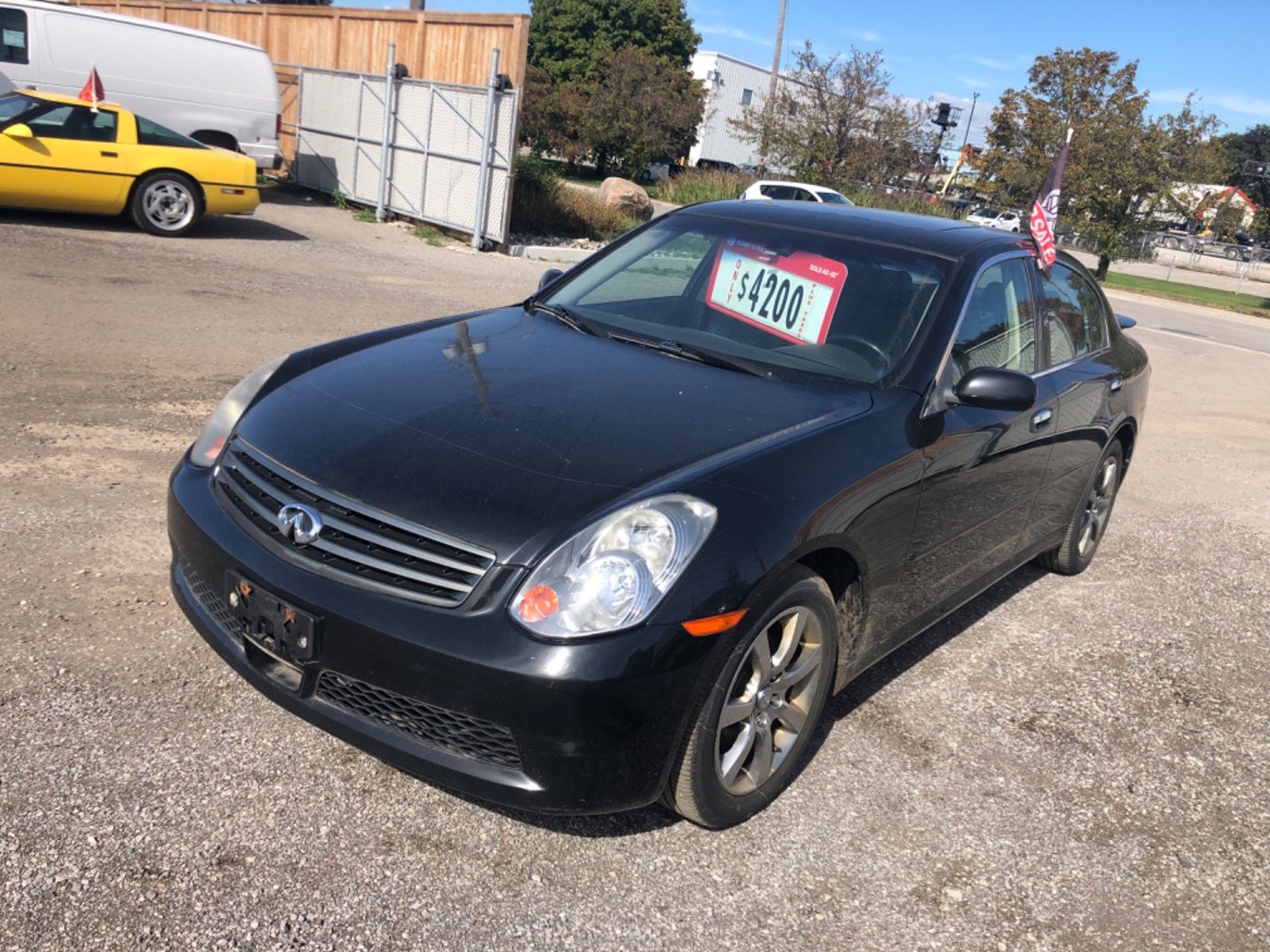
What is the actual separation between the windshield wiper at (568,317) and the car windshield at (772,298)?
0.01m

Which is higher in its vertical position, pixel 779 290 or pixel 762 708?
pixel 779 290

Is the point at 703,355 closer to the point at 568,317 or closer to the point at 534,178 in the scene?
the point at 568,317

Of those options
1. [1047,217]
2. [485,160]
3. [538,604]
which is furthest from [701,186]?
[538,604]

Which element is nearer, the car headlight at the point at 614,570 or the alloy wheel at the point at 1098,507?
the car headlight at the point at 614,570

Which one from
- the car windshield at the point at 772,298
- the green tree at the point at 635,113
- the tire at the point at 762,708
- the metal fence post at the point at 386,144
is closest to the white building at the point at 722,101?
the green tree at the point at 635,113

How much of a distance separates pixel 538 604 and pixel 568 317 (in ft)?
6.04

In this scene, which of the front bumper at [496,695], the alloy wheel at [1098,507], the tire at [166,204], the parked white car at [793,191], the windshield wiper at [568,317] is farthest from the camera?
the parked white car at [793,191]

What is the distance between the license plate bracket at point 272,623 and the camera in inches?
103

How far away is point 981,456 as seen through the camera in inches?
146

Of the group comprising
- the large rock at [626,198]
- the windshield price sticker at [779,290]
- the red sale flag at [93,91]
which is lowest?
the large rock at [626,198]

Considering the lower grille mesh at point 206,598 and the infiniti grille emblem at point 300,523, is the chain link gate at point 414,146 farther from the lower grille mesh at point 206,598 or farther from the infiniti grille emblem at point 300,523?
the infiniti grille emblem at point 300,523

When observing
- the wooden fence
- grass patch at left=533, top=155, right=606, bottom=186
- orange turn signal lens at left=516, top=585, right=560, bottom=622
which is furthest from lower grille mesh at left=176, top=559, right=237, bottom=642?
grass patch at left=533, top=155, right=606, bottom=186

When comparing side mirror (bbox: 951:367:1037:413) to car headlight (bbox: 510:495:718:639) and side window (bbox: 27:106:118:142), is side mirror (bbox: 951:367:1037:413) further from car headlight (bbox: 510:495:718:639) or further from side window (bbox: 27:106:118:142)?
side window (bbox: 27:106:118:142)

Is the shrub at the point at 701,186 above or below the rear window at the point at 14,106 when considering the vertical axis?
below
